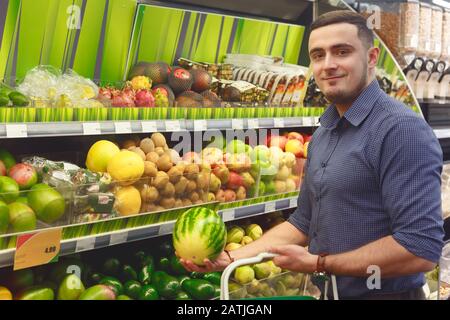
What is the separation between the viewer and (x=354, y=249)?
1673 mm

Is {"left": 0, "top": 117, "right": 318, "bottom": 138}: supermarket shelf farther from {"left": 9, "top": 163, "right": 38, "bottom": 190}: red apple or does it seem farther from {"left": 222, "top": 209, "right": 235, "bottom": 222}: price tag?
{"left": 222, "top": 209, "right": 235, "bottom": 222}: price tag

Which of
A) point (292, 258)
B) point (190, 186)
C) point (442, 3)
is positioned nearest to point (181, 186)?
point (190, 186)

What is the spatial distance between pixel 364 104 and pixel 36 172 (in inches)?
50.2

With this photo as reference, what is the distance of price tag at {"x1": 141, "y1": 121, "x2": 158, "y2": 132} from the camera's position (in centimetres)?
225

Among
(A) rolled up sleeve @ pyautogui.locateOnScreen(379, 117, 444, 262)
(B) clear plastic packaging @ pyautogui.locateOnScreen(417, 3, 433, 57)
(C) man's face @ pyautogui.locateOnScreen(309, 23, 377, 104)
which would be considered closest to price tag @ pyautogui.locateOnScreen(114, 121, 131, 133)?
(C) man's face @ pyautogui.locateOnScreen(309, 23, 377, 104)

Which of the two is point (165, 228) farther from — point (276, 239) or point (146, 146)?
point (276, 239)

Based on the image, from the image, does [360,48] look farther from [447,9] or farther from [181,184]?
[447,9]

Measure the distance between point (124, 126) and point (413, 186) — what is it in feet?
3.92

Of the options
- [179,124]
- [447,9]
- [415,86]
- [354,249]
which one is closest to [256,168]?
[179,124]

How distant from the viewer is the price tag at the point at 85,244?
1.93 m

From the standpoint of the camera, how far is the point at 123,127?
2.18m

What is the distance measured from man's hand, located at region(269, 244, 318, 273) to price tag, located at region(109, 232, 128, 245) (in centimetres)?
75

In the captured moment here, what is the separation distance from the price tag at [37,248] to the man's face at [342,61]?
3.54 feet

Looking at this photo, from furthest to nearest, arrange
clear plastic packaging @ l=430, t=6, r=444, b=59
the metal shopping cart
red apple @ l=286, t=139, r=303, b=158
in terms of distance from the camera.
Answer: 1. clear plastic packaging @ l=430, t=6, r=444, b=59
2. red apple @ l=286, t=139, r=303, b=158
3. the metal shopping cart
